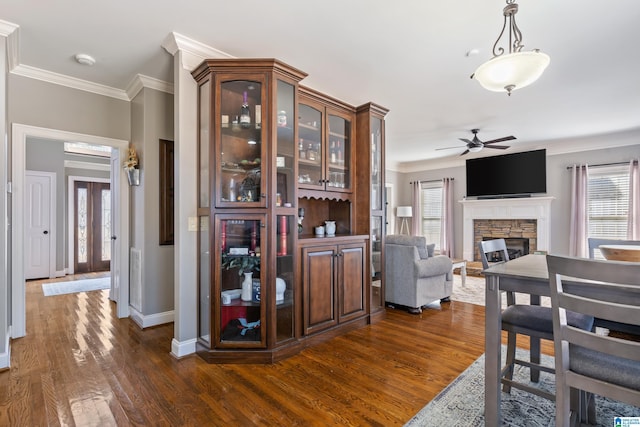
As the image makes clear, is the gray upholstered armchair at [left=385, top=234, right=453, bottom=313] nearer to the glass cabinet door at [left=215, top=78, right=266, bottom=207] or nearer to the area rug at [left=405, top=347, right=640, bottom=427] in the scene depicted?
the area rug at [left=405, top=347, right=640, bottom=427]

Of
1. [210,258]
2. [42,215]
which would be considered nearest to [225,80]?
[210,258]

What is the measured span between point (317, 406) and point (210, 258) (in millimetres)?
1381

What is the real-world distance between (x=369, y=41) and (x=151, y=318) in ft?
11.6

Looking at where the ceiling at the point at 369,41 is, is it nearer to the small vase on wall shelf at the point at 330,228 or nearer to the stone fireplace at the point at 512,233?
the small vase on wall shelf at the point at 330,228

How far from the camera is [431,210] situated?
8312 millimetres

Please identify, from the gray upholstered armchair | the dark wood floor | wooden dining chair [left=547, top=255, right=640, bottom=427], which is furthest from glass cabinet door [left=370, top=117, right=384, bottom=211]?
wooden dining chair [left=547, top=255, right=640, bottom=427]

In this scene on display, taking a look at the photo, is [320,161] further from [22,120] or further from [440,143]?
[440,143]

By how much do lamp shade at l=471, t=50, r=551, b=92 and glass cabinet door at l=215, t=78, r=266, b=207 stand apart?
5.51ft

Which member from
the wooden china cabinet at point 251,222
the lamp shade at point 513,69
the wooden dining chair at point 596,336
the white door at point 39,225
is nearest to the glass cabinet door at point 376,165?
the wooden china cabinet at point 251,222

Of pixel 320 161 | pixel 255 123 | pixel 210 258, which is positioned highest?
pixel 255 123

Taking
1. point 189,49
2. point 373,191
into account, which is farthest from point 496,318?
point 189,49

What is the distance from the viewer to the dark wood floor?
6.15 feet

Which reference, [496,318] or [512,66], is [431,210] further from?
[496,318]

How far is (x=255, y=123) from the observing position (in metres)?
2.67
